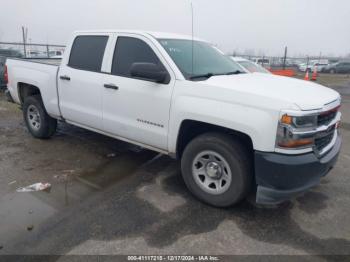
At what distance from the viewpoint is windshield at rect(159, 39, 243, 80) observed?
3.94 meters

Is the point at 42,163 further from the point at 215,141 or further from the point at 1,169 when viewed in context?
the point at 215,141

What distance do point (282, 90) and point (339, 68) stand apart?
36116 millimetres

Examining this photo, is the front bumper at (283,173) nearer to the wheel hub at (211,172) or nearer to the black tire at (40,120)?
the wheel hub at (211,172)

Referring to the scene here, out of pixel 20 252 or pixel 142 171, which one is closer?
pixel 20 252

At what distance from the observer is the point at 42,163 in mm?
4902

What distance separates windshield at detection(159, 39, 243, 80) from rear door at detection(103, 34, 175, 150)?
20cm

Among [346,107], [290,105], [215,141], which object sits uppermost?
[290,105]

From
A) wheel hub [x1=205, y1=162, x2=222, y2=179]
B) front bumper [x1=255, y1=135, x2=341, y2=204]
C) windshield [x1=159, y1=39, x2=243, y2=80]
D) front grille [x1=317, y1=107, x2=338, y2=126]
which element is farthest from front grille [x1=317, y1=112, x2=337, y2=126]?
windshield [x1=159, y1=39, x2=243, y2=80]

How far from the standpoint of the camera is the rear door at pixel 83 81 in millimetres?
4652

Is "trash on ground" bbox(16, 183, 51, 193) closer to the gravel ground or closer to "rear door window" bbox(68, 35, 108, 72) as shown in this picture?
→ the gravel ground

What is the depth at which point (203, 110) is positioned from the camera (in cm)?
348

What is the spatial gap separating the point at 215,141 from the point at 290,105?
0.89 metres

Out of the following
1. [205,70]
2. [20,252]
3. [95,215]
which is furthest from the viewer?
[205,70]

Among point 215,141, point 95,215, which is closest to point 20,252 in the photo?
point 95,215
